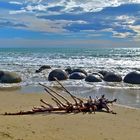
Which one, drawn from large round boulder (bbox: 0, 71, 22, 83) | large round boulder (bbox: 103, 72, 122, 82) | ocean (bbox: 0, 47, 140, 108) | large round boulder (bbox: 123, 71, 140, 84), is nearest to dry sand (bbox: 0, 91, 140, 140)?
ocean (bbox: 0, 47, 140, 108)

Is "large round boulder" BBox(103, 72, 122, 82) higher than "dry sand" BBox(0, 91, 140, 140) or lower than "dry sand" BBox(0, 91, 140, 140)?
lower

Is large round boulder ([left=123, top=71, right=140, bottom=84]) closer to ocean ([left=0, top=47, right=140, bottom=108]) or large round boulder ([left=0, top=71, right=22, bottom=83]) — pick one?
ocean ([left=0, top=47, right=140, bottom=108])

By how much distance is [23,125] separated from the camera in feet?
25.7

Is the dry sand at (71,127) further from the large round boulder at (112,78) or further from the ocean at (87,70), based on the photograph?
the large round boulder at (112,78)

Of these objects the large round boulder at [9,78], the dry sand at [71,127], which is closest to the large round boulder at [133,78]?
the large round boulder at [9,78]

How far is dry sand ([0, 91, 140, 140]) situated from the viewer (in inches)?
281

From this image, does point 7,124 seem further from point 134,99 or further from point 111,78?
point 111,78

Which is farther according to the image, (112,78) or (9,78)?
(112,78)

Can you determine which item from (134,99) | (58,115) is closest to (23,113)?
(58,115)

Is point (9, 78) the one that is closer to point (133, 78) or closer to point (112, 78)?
point (112, 78)

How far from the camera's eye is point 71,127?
26.2 ft

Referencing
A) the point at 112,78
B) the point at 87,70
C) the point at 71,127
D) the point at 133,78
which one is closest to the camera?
the point at 71,127

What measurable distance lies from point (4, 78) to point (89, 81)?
4.58 meters

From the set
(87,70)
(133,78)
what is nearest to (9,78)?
(133,78)
